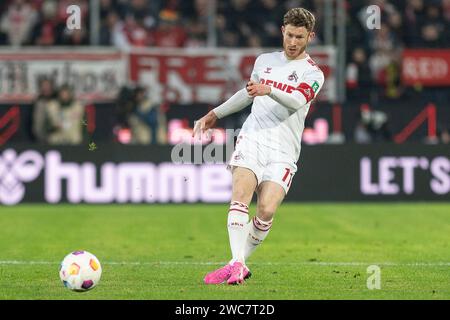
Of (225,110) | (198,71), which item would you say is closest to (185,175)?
(198,71)

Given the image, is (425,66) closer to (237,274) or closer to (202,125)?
(202,125)

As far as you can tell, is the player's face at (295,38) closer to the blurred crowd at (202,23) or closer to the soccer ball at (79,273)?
the soccer ball at (79,273)

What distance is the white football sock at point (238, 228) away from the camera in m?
10.4

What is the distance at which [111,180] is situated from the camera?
69.4 feet

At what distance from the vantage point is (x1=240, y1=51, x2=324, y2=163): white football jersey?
1068cm

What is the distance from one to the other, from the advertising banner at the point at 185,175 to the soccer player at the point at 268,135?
10057mm

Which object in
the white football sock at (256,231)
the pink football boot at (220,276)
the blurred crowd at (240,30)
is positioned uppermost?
the blurred crowd at (240,30)

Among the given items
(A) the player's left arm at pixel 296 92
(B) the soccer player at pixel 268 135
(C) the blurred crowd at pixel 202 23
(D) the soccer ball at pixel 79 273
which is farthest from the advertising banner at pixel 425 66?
(D) the soccer ball at pixel 79 273

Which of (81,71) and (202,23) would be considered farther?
(202,23)

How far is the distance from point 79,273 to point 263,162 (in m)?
2.04

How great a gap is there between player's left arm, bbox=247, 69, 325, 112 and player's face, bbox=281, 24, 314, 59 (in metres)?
0.25

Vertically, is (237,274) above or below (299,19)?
below

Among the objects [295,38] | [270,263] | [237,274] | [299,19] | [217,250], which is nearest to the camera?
[237,274]

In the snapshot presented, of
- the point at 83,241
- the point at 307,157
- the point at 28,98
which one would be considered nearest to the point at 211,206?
the point at 307,157
